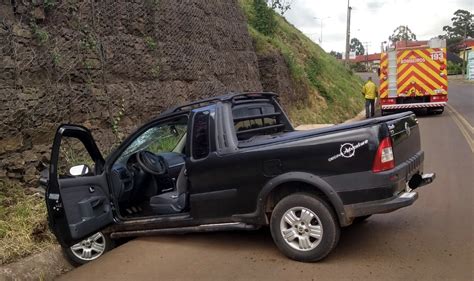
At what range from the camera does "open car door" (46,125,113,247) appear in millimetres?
5242

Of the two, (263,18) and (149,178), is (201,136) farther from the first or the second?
(263,18)

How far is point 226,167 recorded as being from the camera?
538 cm

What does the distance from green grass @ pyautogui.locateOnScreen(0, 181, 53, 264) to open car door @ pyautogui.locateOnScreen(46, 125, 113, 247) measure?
0.77 metres

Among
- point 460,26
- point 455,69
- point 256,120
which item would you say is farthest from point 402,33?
point 256,120

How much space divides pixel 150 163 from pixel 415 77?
56.6 feet

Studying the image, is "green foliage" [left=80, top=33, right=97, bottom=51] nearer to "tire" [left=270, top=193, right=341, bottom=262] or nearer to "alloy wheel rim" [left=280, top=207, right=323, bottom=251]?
"tire" [left=270, top=193, right=341, bottom=262]

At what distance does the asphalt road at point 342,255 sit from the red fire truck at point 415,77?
48.6 ft

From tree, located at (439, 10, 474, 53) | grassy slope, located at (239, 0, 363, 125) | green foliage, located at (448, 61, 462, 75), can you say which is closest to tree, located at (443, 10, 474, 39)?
tree, located at (439, 10, 474, 53)

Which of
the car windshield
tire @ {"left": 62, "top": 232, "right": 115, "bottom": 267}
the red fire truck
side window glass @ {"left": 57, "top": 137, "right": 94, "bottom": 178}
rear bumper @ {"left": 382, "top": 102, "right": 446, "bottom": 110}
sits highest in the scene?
the red fire truck

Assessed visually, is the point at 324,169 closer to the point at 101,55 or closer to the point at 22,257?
the point at 22,257

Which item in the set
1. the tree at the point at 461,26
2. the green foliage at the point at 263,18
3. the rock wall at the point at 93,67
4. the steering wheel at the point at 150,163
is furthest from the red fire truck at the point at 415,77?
the tree at the point at 461,26

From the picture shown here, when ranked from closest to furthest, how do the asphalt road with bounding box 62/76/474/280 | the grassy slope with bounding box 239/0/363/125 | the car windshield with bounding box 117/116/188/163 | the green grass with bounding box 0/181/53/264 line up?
the asphalt road with bounding box 62/76/474/280
the green grass with bounding box 0/181/53/264
the car windshield with bounding box 117/116/188/163
the grassy slope with bounding box 239/0/363/125

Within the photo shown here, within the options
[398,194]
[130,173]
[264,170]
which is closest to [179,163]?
[130,173]

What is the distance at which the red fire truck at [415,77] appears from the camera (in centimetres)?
2098
